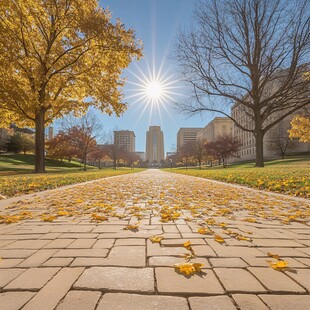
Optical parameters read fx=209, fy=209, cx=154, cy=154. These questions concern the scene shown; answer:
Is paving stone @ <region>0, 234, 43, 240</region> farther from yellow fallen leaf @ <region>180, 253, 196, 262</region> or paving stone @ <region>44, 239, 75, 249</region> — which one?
yellow fallen leaf @ <region>180, 253, 196, 262</region>

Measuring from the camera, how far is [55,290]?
134 cm

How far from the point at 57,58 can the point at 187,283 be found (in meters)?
16.3

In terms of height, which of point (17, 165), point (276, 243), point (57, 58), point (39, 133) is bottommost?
point (276, 243)

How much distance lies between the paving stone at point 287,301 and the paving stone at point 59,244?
181 cm

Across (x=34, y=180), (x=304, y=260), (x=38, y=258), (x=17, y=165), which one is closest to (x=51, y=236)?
(x=38, y=258)

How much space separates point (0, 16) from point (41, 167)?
9834 millimetres

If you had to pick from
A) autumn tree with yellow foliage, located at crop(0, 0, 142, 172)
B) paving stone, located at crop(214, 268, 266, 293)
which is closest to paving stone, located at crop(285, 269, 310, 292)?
paving stone, located at crop(214, 268, 266, 293)

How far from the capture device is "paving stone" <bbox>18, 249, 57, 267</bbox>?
173 cm

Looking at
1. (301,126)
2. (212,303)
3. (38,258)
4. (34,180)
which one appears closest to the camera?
(212,303)

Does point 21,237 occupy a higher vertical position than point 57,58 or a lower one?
lower

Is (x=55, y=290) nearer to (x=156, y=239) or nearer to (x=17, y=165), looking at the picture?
(x=156, y=239)

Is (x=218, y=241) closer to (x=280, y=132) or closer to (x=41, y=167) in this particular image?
(x=41, y=167)

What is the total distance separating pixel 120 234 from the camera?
8.21 feet

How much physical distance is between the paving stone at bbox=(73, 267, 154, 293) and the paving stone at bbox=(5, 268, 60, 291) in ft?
0.79
